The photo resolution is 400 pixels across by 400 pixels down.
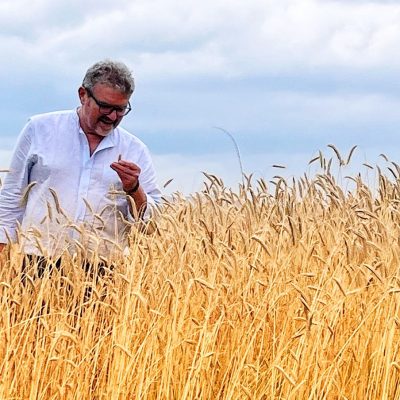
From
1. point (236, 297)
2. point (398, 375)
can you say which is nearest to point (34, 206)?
point (236, 297)

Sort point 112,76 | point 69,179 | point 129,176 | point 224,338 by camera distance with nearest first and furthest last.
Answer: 1. point 224,338
2. point 129,176
3. point 112,76
4. point 69,179

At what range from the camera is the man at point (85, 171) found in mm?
4496

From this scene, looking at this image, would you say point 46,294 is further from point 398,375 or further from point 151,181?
point 398,375

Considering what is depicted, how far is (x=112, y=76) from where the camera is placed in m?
4.50

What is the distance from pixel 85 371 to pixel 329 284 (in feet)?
3.60

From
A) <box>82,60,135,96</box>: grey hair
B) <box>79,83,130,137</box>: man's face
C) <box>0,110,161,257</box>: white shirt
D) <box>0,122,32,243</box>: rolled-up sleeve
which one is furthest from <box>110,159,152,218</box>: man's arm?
<box>0,122,32,243</box>: rolled-up sleeve

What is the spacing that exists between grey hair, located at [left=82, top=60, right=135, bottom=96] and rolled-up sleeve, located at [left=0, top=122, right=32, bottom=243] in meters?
0.40

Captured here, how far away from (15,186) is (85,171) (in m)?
0.33

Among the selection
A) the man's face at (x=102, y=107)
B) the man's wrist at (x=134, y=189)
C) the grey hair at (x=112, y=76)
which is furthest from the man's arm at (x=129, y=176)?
the grey hair at (x=112, y=76)

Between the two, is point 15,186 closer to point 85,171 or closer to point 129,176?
point 85,171

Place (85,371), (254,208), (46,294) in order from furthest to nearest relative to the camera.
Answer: (254,208)
(46,294)
(85,371)

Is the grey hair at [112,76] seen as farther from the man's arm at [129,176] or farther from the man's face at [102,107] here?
the man's arm at [129,176]

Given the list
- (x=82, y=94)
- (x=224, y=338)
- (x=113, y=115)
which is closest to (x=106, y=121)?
(x=113, y=115)

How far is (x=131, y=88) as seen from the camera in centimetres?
456
